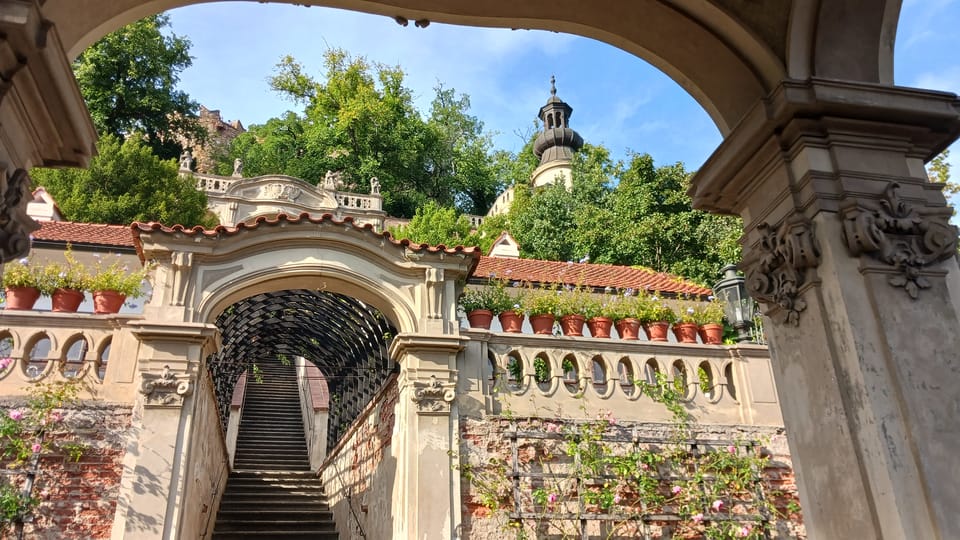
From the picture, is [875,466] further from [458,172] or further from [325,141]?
[458,172]

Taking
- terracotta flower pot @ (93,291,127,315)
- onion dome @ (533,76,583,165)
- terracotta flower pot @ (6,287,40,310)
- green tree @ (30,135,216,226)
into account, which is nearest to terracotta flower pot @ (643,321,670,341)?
terracotta flower pot @ (93,291,127,315)

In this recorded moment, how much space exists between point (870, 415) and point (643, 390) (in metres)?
4.85

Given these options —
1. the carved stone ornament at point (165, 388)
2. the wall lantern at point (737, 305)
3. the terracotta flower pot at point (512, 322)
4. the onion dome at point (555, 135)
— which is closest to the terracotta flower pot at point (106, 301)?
the carved stone ornament at point (165, 388)

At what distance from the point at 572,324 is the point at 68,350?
5062mm

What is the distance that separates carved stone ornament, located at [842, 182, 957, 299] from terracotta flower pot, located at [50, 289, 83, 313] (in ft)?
21.4

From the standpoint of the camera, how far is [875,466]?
2.48m

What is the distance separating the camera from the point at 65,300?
6.39m

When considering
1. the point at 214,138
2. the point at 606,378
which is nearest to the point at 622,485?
the point at 606,378

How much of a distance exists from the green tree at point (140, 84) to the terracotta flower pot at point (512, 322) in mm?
26413

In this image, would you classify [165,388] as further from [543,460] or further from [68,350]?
[543,460]

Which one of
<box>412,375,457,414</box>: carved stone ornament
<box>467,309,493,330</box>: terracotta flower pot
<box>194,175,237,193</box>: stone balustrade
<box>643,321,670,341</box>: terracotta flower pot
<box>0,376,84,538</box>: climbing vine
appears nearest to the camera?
<box>0,376,84,538</box>: climbing vine

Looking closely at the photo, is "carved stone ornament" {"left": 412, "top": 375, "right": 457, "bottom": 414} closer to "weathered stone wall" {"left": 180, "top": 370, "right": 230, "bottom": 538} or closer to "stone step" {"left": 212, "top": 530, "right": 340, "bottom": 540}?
"weathered stone wall" {"left": 180, "top": 370, "right": 230, "bottom": 538}

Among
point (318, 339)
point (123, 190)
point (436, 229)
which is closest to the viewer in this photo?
point (318, 339)

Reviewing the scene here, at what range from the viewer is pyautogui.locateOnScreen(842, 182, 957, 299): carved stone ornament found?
2752 mm
